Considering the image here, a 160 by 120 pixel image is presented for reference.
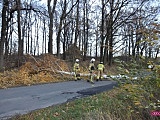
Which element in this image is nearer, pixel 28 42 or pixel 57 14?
pixel 57 14

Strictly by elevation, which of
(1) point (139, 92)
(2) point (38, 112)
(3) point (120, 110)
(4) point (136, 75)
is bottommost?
(2) point (38, 112)

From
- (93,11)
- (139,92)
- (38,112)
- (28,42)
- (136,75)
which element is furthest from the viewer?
(28,42)

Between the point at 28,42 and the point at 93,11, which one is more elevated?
the point at 93,11

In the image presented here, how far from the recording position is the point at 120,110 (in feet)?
13.9

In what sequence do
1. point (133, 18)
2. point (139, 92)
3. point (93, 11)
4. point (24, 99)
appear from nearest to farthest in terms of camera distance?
1. point (139, 92)
2. point (24, 99)
3. point (133, 18)
4. point (93, 11)

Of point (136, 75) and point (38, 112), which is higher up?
point (136, 75)

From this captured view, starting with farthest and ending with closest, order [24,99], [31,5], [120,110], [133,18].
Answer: [133,18], [31,5], [24,99], [120,110]

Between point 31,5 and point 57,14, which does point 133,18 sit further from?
point 31,5

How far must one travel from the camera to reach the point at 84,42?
4453cm

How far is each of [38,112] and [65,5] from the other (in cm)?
2635

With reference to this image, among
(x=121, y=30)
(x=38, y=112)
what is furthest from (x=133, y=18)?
(x=38, y=112)

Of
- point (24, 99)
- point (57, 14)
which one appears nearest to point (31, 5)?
point (57, 14)

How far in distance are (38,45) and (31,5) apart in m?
34.3

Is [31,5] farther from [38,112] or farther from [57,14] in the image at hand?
[38,112]
